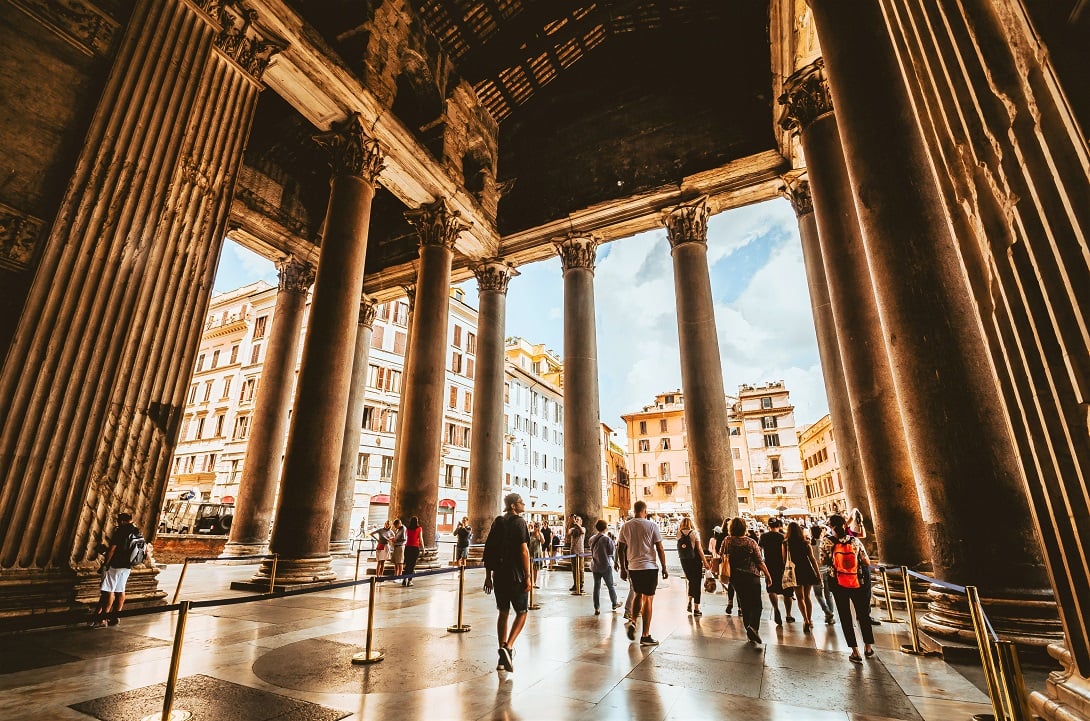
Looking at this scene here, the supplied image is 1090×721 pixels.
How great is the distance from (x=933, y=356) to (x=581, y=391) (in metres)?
8.29

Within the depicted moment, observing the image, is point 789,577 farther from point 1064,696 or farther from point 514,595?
point 1064,696

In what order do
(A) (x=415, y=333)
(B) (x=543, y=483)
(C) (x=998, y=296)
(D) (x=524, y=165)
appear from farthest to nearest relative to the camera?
(B) (x=543, y=483)
(D) (x=524, y=165)
(A) (x=415, y=333)
(C) (x=998, y=296)

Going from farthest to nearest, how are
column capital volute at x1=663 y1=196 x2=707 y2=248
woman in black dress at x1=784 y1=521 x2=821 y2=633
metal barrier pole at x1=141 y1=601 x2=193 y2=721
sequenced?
column capital volute at x1=663 y1=196 x2=707 y2=248 → woman in black dress at x1=784 y1=521 x2=821 y2=633 → metal barrier pole at x1=141 y1=601 x2=193 y2=721

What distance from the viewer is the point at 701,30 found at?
13586 millimetres

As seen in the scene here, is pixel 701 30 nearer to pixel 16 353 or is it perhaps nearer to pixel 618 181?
pixel 618 181

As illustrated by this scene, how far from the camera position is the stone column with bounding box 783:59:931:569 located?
656 cm

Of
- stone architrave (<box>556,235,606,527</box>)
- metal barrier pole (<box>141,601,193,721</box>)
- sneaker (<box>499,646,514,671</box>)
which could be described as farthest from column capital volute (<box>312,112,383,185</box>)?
sneaker (<box>499,646,514,671</box>)

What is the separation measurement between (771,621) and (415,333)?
9213 mm

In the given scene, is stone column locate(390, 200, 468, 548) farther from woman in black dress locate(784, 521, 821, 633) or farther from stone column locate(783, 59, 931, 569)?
stone column locate(783, 59, 931, 569)

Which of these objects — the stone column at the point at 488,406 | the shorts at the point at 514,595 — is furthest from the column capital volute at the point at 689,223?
the shorts at the point at 514,595

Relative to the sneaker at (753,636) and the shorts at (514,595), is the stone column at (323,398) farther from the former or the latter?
the sneaker at (753,636)

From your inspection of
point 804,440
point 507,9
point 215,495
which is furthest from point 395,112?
point 804,440

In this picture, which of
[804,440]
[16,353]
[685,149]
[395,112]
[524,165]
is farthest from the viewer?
[804,440]

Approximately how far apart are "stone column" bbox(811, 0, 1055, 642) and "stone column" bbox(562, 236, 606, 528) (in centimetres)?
725
